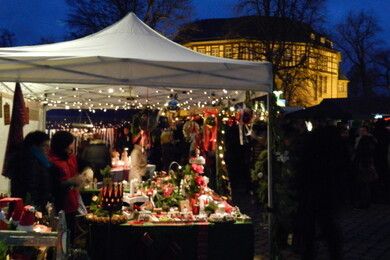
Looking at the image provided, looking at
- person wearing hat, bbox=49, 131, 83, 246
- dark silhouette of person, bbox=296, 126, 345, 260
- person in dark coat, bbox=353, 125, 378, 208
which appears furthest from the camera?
person in dark coat, bbox=353, 125, 378, 208

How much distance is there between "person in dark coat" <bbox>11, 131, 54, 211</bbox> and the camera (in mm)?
5367

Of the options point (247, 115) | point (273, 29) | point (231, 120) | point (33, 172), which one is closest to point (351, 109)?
point (231, 120)

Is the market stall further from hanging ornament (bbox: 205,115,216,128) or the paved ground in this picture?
hanging ornament (bbox: 205,115,216,128)

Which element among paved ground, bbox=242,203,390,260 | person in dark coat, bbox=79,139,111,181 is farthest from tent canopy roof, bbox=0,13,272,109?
person in dark coat, bbox=79,139,111,181

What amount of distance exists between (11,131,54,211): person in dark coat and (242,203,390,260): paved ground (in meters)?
3.07

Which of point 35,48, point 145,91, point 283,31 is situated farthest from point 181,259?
point 283,31

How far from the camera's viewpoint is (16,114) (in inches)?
235

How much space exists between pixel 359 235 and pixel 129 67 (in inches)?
193

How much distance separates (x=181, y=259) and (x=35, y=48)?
2851 millimetres

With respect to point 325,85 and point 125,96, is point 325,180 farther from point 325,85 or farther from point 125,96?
point 325,85

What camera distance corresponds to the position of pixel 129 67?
5.48 meters

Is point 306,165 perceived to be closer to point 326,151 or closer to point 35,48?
point 326,151

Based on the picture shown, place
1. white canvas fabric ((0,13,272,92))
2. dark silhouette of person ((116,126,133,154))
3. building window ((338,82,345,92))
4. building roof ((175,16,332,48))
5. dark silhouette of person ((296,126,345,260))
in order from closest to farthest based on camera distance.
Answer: white canvas fabric ((0,13,272,92)) → dark silhouette of person ((296,126,345,260)) → dark silhouette of person ((116,126,133,154)) → building roof ((175,16,332,48)) → building window ((338,82,345,92))

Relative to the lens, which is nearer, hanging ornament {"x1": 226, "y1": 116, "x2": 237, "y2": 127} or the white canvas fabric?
the white canvas fabric
